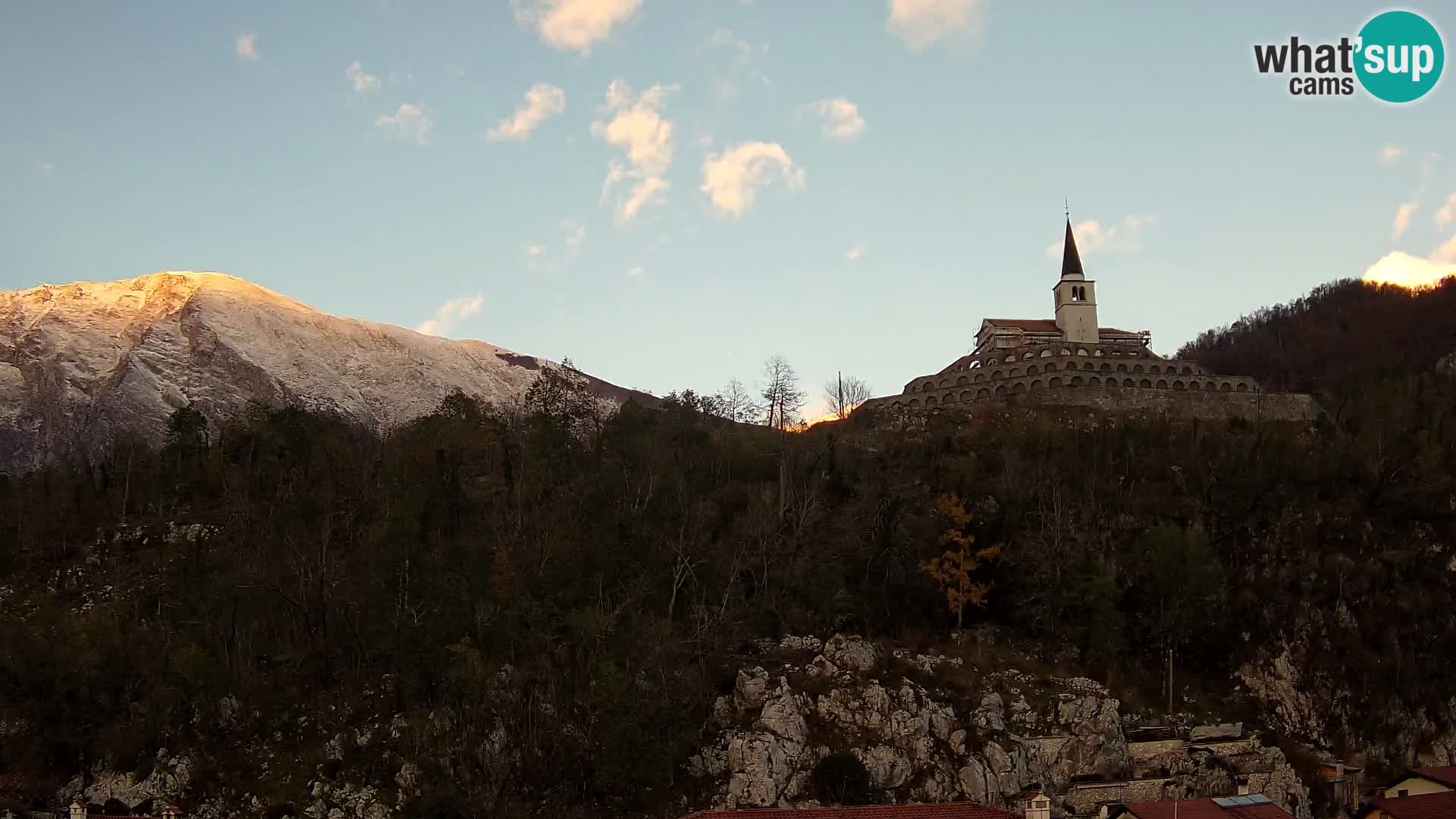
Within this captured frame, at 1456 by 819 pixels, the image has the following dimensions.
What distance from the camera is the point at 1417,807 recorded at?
112 ft

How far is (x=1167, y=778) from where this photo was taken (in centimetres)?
3931

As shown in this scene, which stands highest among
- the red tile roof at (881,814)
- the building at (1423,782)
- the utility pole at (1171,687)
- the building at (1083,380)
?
the building at (1083,380)

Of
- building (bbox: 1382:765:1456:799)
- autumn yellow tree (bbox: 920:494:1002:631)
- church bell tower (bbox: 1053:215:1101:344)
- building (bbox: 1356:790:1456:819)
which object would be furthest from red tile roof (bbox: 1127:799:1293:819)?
church bell tower (bbox: 1053:215:1101:344)

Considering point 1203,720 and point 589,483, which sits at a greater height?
point 589,483

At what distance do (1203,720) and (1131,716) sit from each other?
10.3 feet

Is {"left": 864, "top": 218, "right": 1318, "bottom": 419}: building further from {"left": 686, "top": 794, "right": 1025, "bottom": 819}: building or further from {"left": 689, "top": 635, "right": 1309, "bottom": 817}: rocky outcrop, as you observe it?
{"left": 686, "top": 794, "right": 1025, "bottom": 819}: building

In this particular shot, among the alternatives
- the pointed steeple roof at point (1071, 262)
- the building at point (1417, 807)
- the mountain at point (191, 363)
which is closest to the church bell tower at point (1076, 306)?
the pointed steeple roof at point (1071, 262)

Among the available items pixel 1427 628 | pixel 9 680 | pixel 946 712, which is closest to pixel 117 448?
pixel 9 680

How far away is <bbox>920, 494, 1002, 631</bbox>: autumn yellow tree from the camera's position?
47.7 meters

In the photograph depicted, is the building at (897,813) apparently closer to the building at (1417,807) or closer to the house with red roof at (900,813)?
the house with red roof at (900,813)

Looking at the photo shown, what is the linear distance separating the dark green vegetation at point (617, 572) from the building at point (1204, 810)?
11620 mm

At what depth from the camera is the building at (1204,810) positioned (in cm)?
3136

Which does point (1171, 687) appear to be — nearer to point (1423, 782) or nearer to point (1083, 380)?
point (1423, 782)

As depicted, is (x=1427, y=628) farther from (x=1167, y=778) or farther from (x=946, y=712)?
(x=946, y=712)
